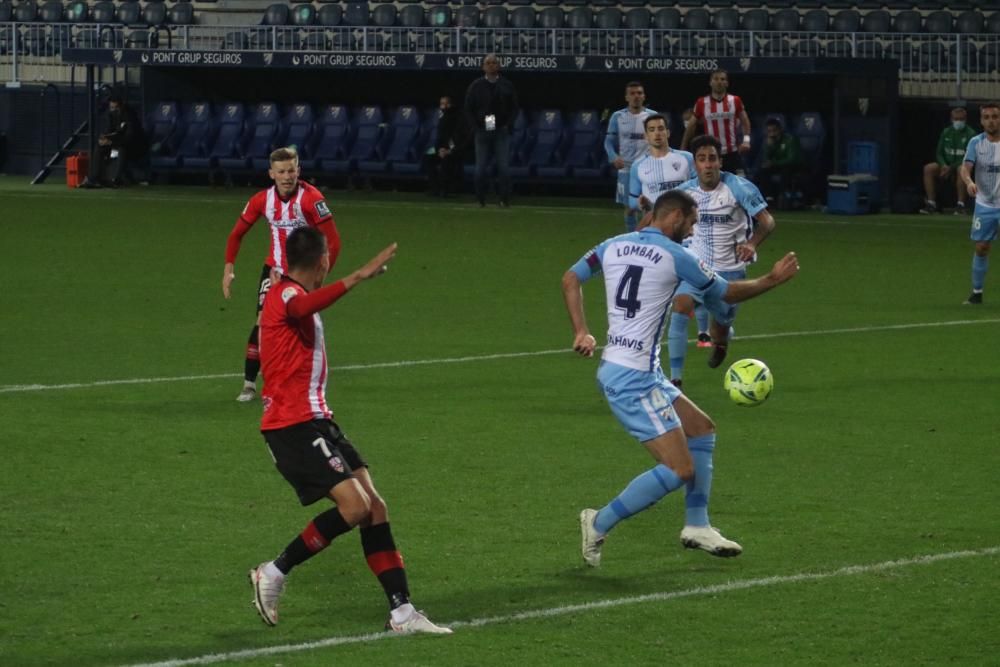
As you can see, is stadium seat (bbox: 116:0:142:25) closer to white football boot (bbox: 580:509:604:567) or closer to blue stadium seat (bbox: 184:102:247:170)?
Result: blue stadium seat (bbox: 184:102:247:170)

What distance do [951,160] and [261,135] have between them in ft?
43.3

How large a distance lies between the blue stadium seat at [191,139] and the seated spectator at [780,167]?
1100 cm

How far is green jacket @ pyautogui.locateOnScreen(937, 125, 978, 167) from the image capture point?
2966 centimetres

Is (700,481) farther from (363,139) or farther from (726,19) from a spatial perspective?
(726,19)

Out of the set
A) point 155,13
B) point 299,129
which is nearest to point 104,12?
point 155,13

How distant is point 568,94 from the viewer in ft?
120

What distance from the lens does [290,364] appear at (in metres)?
7.72

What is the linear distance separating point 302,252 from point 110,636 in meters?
1.65

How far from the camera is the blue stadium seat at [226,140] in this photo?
3634 centimetres

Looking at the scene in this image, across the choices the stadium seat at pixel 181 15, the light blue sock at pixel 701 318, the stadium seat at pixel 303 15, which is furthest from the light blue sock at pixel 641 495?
the stadium seat at pixel 181 15

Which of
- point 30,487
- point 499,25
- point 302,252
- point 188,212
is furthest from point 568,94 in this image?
point 302,252

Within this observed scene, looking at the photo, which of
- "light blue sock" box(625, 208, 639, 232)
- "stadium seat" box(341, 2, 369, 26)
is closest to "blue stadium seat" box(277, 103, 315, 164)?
"stadium seat" box(341, 2, 369, 26)

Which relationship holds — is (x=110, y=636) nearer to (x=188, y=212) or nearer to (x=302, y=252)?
(x=302, y=252)

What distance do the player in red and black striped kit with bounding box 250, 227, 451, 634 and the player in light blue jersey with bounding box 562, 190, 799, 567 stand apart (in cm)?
129
